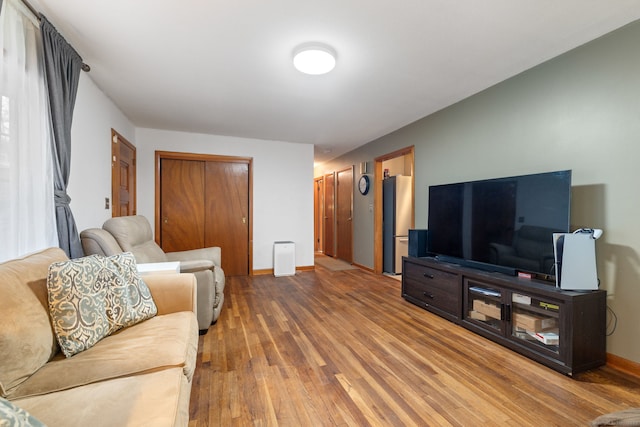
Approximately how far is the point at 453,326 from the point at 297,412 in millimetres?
1819

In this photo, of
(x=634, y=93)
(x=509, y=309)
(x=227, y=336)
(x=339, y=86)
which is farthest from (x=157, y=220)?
(x=634, y=93)

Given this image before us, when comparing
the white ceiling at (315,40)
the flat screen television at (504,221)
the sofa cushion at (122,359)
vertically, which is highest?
the white ceiling at (315,40)

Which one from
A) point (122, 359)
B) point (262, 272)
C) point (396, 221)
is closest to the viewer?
point (122, 359)

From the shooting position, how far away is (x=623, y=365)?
75.2 inches

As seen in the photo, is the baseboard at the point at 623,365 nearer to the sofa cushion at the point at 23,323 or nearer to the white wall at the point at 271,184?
the sofa cushion at the point at 23,323

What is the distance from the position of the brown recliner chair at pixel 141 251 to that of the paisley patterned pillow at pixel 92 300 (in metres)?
0.62

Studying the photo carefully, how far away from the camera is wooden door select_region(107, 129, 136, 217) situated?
10.8 ft

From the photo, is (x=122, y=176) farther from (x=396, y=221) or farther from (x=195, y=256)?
(x=396, y=221)

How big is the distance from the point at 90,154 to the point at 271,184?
2693 millimetres

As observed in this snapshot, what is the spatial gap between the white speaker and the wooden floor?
1.98ft

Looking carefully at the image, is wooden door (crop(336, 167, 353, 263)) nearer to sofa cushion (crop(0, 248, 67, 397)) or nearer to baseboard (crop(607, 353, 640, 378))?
baseboard (crop(607, 353, 640, 378))

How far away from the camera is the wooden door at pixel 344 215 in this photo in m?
5.83

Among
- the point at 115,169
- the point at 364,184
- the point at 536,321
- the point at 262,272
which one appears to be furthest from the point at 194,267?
the point at 364,184

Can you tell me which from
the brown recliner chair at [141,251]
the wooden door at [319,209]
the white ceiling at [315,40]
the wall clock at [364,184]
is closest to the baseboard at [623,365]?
the white ceiling at [315,40]
